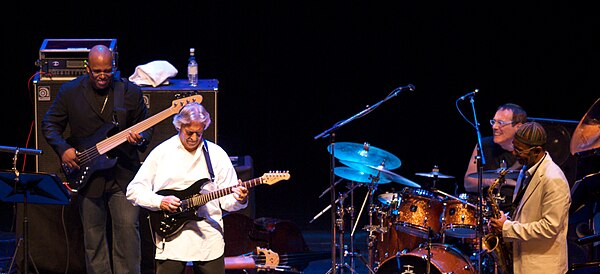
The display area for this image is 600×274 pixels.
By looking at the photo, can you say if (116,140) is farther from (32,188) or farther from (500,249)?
(500,249)

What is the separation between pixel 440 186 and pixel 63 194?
224 inches

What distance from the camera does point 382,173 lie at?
25.2 ft

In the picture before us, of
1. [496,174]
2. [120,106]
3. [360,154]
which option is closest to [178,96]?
[120,106]

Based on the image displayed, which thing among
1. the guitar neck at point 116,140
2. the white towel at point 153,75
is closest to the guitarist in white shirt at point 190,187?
the guitar neck at point 116,140

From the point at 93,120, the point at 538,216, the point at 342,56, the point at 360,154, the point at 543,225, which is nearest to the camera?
the point at 543,225

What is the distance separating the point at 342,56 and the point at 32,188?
4.72 m

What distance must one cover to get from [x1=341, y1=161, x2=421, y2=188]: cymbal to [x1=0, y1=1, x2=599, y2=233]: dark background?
2.79 m

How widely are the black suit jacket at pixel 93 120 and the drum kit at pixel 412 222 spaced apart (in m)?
1.58

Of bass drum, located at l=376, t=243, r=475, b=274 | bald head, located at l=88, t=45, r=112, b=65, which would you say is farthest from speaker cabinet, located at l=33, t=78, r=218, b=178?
bass drum, located at l=376, t=243, r=475, b=274

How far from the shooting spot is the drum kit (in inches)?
293

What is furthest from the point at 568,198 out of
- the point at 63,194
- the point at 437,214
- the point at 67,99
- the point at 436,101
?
the point at 436,101

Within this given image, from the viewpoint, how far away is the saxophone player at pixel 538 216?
18.7 ft

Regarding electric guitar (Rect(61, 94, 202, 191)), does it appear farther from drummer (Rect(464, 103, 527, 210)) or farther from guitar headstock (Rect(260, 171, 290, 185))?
drummer (Rect(464, 103, 527, 210))

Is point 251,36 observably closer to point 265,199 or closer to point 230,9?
point 230,9
